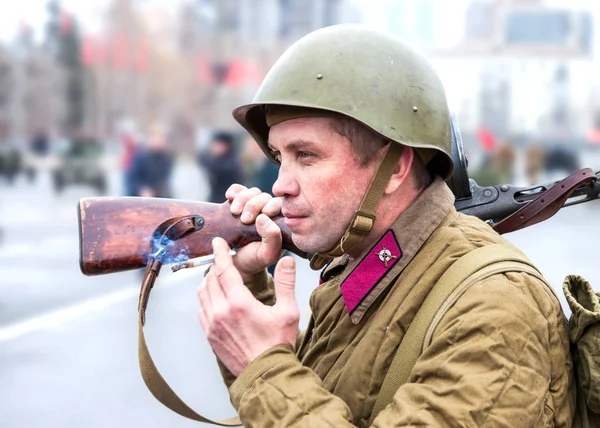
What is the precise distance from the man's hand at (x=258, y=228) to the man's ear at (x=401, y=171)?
0.39 metres

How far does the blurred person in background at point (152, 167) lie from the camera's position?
12570mm

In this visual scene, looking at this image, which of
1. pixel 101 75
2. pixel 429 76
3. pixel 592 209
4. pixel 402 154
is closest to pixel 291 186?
pixel 402 154

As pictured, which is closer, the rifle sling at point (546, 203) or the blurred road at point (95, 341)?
the rifle sling at point (546, 203)

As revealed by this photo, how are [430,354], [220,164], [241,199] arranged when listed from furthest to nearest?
[220,164], [241,199], [430,354]

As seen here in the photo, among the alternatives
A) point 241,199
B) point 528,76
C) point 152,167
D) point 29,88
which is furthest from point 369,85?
point 528,76

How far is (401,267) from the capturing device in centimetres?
228

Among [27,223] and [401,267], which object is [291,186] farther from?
[27,223]

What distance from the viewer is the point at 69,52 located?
4381 cm

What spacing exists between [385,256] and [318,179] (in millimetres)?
251

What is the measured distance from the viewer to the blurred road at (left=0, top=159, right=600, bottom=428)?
655 centimetres

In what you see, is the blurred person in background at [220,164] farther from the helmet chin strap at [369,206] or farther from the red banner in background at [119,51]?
the red banner in background at [119,51]

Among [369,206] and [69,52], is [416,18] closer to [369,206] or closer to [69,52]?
[69,52]

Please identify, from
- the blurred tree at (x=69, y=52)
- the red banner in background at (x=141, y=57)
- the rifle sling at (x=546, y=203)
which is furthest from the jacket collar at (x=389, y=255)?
the blurred tree at (x=69, y=52)

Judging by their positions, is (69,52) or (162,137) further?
(69,52)
